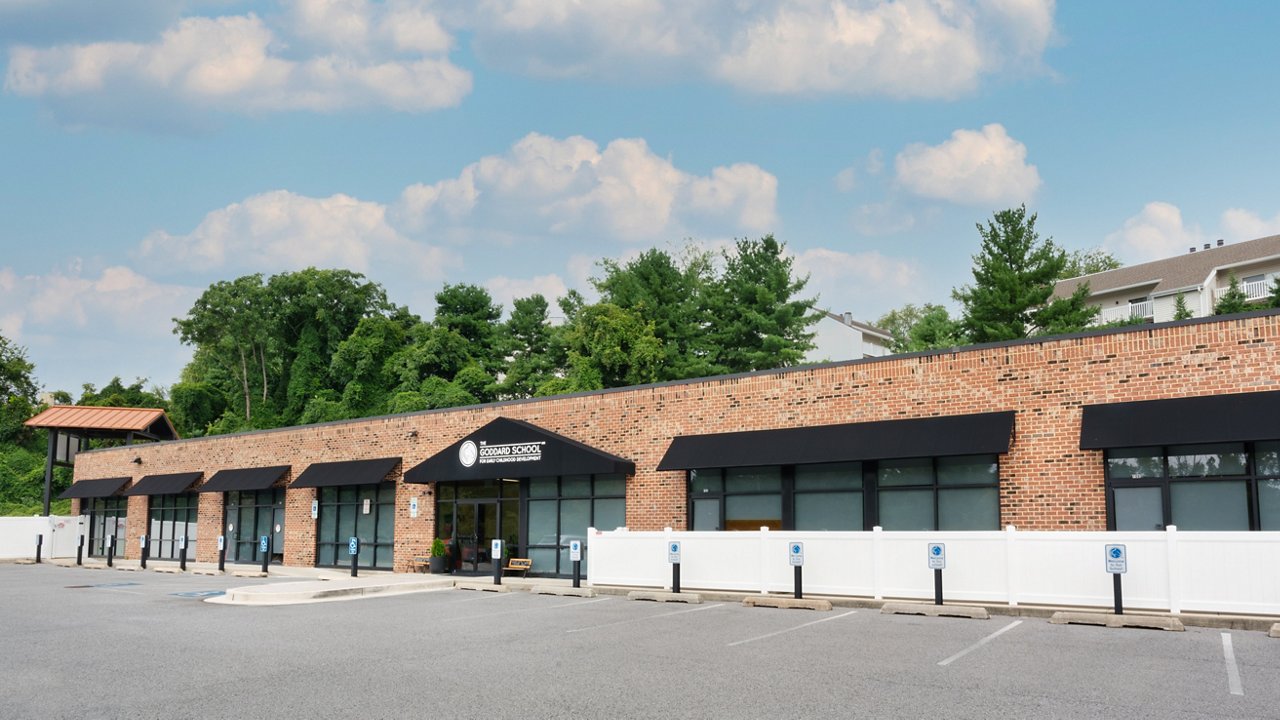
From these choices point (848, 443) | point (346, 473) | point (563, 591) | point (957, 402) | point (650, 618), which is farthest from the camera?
point (346, 473)

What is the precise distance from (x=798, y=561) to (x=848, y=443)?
3379mm

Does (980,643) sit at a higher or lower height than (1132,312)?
lower

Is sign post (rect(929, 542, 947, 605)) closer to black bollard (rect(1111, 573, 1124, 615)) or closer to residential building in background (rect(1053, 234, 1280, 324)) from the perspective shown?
black bollard (rect(1111, 573, 1124, 615))

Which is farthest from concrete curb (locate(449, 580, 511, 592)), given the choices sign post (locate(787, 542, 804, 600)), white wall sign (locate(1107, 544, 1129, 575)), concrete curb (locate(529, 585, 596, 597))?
white wall sign (locate(1107, 544, 1129, 575))

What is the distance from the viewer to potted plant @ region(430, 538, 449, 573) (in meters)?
27.4

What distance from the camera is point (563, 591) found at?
2105 cm

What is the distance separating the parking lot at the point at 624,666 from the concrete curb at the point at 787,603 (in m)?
0.45

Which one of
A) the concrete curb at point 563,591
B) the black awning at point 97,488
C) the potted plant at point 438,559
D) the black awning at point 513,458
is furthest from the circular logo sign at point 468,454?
the black awning at point 97,488

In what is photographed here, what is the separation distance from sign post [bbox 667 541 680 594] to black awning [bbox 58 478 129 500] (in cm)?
3173

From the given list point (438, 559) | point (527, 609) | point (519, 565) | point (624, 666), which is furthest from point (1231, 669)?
point (438, 559)

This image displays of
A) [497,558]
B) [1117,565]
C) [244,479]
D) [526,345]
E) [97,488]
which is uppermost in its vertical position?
[526,345]

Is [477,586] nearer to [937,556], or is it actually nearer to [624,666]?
[937,556]

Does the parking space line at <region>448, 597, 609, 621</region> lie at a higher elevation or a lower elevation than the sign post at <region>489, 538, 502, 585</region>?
lower

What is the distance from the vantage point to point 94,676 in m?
11.1
